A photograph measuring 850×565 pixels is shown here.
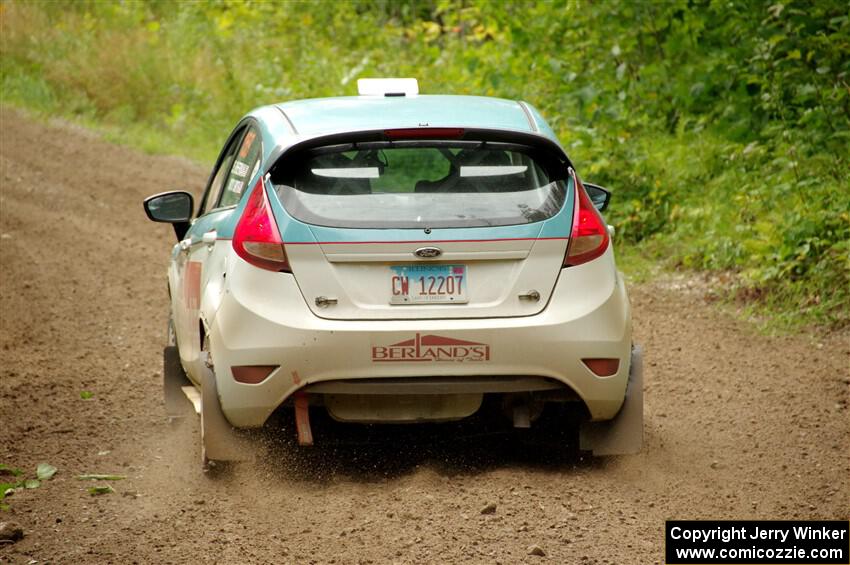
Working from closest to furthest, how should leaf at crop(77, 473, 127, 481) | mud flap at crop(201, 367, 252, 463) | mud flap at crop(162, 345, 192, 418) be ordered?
1. mud flap at crop(201, 367, 252, 463)
2. leaf at crop(77, 473, 127, 481)
3. mud flap at crop(162, 345, 192, 418)

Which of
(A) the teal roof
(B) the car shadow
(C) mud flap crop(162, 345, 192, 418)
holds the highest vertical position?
(A) the teal roof

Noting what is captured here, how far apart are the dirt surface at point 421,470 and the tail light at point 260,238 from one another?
3.36ft

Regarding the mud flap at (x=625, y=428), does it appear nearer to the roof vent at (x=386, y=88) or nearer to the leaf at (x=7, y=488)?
the roof vent at (x=386, y=88)

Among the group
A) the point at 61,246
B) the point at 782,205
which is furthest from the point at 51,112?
the point at 782,205

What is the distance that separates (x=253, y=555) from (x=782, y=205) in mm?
7007

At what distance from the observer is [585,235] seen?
5395 millimetres

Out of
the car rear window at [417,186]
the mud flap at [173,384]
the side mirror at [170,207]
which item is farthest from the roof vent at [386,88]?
the mud flap at [173,384]

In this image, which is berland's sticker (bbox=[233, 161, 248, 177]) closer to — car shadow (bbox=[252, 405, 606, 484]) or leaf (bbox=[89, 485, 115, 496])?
car shadow (bbox=[252, 405, 606, 484])

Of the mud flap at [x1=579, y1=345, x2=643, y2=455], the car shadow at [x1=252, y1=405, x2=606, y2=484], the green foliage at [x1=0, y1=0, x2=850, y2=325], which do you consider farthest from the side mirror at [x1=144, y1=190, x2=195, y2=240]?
the green foliage at [x1=0, y1=0, x2=850, y2=325]

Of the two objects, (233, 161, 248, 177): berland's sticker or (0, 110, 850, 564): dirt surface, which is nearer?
(0, 110, 850, 564): dirt surface

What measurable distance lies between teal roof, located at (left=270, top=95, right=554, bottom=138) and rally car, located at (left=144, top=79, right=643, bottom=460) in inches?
0.9

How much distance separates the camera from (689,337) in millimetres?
8906

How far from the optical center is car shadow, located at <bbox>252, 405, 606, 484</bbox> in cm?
580

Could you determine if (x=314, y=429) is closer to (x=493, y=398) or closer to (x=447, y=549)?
(x=493, y=398)
